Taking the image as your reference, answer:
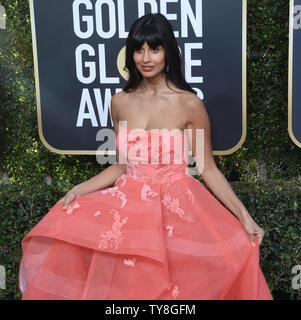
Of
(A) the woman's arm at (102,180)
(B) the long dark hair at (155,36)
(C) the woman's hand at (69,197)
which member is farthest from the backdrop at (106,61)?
(C) the woman's hand at (69,197)

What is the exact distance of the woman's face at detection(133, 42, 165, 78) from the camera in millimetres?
2160

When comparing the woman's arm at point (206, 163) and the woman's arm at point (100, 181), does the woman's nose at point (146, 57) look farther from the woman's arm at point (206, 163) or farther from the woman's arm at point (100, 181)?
the woman's arm at point (100, 181)

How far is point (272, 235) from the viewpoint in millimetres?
3188

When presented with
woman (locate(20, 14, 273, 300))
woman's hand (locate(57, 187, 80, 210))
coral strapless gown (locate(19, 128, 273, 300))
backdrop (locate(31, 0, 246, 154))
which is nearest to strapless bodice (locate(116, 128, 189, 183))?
woman (locate(20, 14, 273, 300))

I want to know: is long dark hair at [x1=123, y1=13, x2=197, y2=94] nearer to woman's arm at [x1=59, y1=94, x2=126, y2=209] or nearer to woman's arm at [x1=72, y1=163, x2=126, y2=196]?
woman's arm at [x1=59, y1=94, x2=126, y2=209]

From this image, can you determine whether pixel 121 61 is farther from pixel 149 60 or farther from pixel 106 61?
pixel 149 60

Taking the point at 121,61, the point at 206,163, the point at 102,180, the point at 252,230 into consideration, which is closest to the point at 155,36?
the point at 206,163

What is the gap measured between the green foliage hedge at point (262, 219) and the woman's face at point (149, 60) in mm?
1415

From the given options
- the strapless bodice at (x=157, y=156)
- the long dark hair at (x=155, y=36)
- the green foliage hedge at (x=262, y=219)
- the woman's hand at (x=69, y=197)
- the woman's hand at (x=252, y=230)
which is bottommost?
the green foliage hedge at (x=262, y=219)

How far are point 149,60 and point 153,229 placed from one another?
92 cm

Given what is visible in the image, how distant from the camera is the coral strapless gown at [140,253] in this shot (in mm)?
1810

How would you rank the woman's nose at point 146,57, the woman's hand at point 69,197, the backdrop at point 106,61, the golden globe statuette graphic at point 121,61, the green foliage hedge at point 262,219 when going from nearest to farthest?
the woman's hand at point 69,197
the woman's nose at point 146,57
the green foliage hedge at point 262,219
the backdrop at point 106,61
the golden globe statuette graphic at point 121,61

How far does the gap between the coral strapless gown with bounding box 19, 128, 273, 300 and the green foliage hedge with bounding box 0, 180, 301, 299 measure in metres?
1.19

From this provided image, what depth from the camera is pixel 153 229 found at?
6.22 feet
